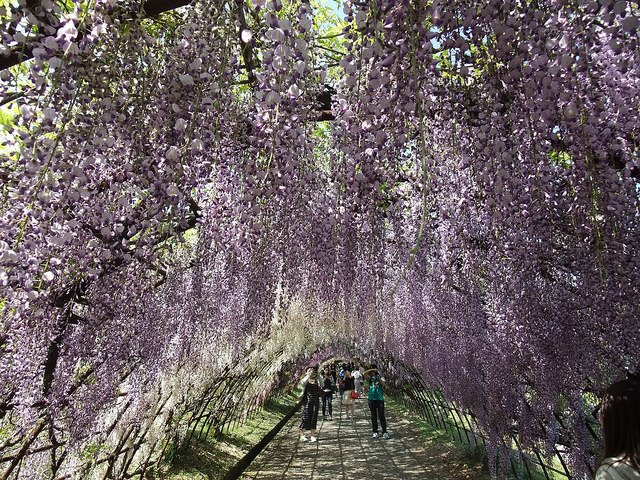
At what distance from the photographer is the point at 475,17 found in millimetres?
2191

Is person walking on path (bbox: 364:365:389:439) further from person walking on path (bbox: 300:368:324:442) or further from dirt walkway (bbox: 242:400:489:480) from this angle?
person walking on path (bbox: 300:368:324:442)

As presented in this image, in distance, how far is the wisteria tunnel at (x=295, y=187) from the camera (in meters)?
2.09

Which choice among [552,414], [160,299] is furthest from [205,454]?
[552,414]

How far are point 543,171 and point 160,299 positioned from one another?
3.87m

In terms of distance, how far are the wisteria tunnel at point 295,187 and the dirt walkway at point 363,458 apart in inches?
105

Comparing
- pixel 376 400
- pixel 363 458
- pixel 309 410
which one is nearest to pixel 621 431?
pixel 363 458

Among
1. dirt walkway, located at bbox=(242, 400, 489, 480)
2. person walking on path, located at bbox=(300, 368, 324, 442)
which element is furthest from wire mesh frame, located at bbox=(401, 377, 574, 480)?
person walking on path, located at bbox=(300, 368, 324, 442)

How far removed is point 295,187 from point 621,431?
7.50ft

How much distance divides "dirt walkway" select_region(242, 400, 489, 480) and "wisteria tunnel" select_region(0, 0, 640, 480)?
2.67 m

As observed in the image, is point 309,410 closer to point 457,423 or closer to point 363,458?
point 363,458

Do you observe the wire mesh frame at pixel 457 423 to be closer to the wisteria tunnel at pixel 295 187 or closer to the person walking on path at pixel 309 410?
the wisteria tunnel at pixel 295 187

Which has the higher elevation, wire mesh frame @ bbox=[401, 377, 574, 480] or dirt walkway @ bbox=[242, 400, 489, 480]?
wire mesh frame @ bbox=[401, 377, 574, 480]

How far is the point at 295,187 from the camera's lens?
3473 millimetres

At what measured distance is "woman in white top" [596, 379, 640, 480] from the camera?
1968 millimetres
